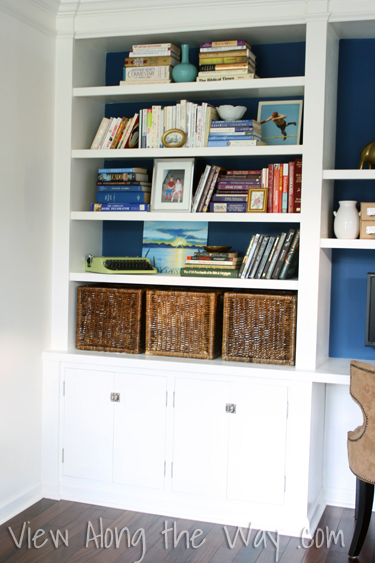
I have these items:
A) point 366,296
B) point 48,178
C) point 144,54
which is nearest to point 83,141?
point 48,178

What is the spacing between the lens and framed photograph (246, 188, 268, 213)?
297 cm

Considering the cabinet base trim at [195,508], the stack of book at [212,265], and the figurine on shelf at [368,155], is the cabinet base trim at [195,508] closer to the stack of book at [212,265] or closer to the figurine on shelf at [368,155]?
the stack of book at [212,265]

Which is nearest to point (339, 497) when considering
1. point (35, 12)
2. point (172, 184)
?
point (172, 184)

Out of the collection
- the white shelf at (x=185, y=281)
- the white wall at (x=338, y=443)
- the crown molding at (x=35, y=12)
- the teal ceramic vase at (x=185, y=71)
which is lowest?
the white wall at (x=338, y=443)

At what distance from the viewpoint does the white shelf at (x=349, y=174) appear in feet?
9.16

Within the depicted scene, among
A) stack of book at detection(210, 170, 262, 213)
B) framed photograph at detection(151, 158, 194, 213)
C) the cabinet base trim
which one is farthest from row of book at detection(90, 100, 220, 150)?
the cabinet base trim

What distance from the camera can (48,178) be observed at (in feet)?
10.4

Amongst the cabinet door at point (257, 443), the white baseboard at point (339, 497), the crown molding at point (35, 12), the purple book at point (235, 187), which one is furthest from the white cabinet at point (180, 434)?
the crown molding at point (35, 12)

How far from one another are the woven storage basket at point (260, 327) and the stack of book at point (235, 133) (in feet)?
2.48

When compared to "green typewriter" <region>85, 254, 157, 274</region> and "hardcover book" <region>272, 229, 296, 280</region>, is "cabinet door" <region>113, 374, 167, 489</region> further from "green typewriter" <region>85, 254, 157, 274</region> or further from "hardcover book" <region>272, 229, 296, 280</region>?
"hardcover book" <region>272, 229, 296, 280</region>

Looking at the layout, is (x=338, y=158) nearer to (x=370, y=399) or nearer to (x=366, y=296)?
(x=366, y=296)

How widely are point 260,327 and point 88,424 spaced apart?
101 centimetres

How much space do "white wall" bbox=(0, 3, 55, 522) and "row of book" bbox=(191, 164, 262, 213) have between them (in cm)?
81

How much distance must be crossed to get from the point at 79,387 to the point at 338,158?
181cm
